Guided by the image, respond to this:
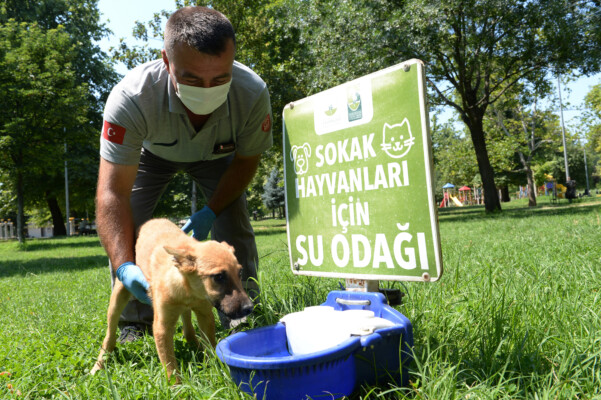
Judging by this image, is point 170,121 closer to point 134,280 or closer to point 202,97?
point 202,97

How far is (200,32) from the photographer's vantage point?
2.44 m

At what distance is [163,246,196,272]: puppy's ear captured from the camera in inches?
87.9

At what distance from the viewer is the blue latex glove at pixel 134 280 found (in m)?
2.54

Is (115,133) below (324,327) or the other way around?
the other way around

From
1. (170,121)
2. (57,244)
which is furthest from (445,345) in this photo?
(57,244)

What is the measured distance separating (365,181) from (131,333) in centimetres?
218

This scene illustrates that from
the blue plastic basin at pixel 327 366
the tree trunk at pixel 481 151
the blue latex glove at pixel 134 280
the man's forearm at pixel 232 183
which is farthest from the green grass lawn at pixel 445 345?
the tree trunk at pixel 481 151

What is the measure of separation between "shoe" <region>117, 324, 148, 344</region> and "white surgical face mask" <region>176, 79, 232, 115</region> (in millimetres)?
1734

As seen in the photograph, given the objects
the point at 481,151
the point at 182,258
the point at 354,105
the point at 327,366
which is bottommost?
the point at 327,366

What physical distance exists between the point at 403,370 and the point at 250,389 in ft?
2.31

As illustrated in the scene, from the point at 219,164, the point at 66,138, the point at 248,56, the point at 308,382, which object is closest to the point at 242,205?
the point at 219,164

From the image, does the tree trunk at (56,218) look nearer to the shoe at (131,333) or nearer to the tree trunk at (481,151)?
the tree trunk at (481,151)

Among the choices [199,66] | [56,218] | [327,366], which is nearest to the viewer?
[327,366]

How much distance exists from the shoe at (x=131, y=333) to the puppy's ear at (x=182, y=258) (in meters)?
1.32
